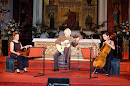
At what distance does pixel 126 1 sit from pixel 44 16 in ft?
14.5

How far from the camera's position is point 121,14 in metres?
9.16

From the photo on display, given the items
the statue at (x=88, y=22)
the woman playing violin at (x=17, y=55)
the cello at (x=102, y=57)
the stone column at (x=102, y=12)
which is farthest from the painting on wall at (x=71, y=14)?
the cello at (x=102, y=57)

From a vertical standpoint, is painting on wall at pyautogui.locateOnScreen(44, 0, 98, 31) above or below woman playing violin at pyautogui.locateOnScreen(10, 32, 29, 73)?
above

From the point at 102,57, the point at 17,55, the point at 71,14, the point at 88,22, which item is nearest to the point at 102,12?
the point at 88,22

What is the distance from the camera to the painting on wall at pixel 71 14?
945cm

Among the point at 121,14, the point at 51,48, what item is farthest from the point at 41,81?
the point at 121,14

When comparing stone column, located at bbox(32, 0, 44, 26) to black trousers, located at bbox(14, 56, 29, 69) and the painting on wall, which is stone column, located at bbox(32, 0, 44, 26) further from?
black trousers, located at bbox(14, 56, 29, 69)

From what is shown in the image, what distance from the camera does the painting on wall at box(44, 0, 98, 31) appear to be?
9453 millimetres

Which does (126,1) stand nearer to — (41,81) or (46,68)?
(46,68)

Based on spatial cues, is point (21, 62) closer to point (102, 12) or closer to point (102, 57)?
point (102, 57)

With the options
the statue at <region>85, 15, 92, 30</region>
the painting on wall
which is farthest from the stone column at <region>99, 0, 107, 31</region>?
the statue at <region>85, 15, 92, 30</region>

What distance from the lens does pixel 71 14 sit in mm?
9516

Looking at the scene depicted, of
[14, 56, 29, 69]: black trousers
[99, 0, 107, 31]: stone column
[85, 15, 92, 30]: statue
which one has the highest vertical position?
[99, 0, 107, 31]: stone column

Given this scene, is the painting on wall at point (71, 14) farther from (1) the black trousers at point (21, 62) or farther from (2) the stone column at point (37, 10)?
(1) the black trousers at point (21, 62)
